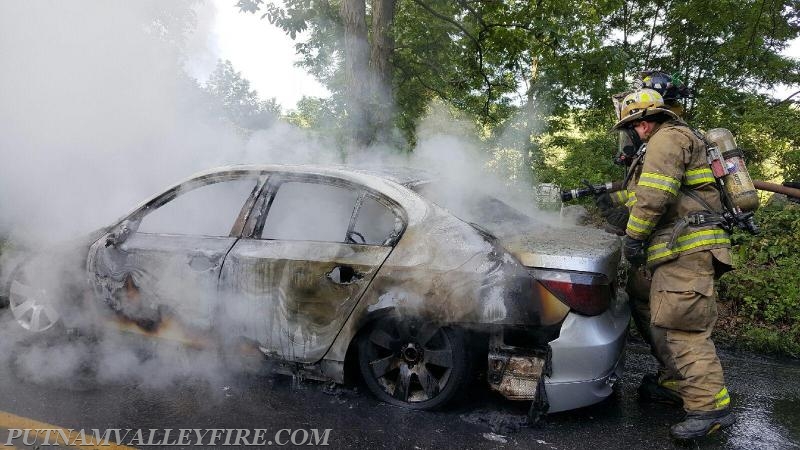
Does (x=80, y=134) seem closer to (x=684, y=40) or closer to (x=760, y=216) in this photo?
(x=760, y=216)

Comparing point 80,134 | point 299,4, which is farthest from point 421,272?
point 80,134

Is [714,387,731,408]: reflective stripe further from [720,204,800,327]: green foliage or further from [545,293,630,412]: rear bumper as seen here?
[720,204,800,327]: green foliage

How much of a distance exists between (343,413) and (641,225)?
6.41 ft

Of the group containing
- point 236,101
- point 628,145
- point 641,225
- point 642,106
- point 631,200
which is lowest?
point 641,225

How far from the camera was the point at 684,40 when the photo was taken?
381 inches

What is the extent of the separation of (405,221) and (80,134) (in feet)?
21.5

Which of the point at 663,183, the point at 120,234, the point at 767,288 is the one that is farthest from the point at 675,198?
the point at 120,234

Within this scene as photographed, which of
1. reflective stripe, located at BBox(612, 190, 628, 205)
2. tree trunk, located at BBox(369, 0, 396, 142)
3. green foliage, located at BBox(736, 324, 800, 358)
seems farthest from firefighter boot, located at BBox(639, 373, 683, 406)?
tree trunk, located at BBox(369, 0, 396, 142)

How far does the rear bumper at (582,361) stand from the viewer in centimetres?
254

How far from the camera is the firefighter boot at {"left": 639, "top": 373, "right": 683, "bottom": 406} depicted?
10.2 feet

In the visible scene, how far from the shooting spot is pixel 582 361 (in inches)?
101

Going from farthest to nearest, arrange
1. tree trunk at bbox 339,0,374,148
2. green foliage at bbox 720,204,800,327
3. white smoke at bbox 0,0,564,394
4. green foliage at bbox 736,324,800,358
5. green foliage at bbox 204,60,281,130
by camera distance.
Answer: green foliage at bbox 204,60,281,130 < tree trunk at bbox 339,0,374,148 < white smoke at bbox 0,0,564,394 < green foliage at bbox 720,204,800,327 < green foliage at bbox 736,324,800,358

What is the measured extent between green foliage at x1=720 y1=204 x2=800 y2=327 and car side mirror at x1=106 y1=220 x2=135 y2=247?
16.8 feet

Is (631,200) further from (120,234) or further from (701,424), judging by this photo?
(120,234)
